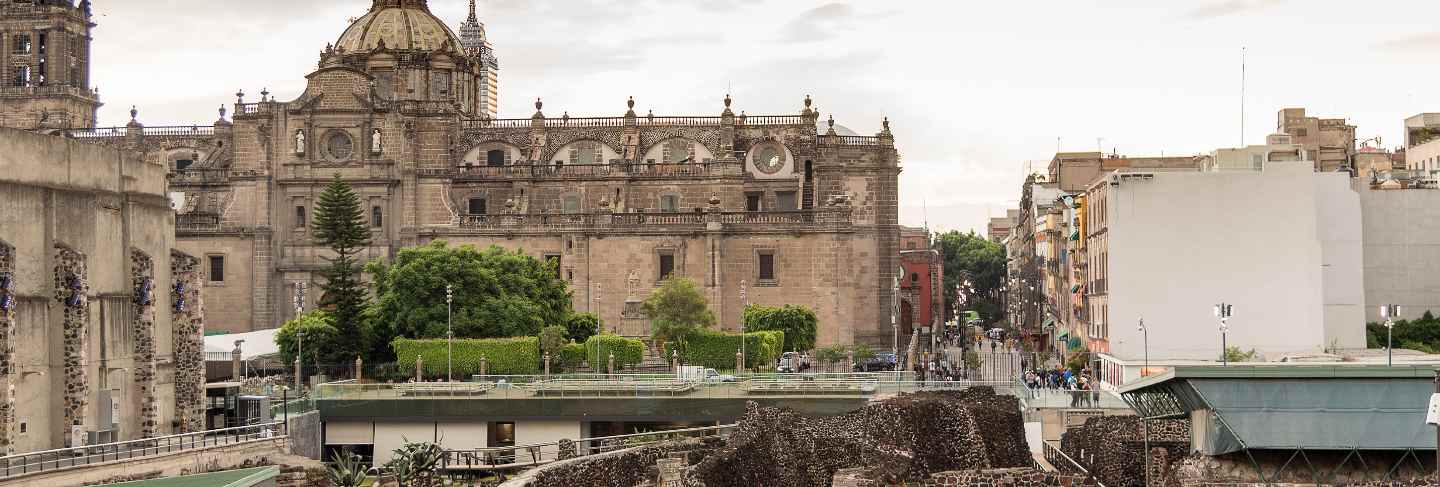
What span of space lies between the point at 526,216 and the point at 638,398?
25.9m

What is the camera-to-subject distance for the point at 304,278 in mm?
78812

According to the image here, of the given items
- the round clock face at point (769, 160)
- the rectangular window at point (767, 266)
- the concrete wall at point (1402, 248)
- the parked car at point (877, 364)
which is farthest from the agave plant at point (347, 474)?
the round clock face at point (769, 160)

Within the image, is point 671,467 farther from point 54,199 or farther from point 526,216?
point 526,216

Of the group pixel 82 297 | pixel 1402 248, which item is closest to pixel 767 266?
pixel 1402 248

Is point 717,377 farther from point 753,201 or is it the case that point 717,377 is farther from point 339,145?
point 339,145

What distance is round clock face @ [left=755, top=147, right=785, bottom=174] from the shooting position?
8044 centimetres

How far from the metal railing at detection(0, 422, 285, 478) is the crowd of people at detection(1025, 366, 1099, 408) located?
19.1 meters

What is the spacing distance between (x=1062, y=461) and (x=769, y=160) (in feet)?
135

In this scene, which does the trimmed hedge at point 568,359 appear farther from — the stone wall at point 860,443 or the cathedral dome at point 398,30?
the cathedral dome at point 398,30

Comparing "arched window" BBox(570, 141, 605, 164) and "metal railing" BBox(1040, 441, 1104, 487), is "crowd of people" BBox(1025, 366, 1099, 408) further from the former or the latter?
"arched window" BBox(570, 141, 605, 164)

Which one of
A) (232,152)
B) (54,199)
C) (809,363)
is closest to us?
(54,199)

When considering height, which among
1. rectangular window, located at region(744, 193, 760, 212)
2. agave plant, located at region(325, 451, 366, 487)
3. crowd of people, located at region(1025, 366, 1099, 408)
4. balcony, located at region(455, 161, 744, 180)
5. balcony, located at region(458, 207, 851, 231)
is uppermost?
balcony, located at region(455, 161, 744, 180)

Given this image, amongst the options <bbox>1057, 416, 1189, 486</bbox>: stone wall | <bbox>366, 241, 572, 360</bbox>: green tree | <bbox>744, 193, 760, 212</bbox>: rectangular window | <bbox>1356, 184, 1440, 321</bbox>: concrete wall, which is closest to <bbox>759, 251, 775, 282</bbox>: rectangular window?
<bbox>744, 193, 760, 212</bbox>: rectangular window

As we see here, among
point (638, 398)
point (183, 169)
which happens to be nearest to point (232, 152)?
point (183, 169)
